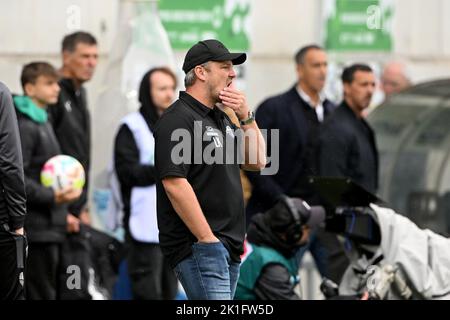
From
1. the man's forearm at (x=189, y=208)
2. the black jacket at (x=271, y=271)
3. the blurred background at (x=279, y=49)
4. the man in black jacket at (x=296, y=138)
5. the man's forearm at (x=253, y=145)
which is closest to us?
the man's forearm at (x=189, y=208)

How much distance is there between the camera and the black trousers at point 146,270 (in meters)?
11.2

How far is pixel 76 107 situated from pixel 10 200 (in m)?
3.21

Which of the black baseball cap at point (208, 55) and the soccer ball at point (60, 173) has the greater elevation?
the black baseball cap at point (208, 55)

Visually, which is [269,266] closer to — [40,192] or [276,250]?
[276,250]

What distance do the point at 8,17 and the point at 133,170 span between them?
7.45ft

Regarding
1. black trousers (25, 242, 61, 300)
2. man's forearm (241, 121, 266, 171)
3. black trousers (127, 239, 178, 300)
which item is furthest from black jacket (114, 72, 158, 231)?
man's forearm (241, 121, 266, 171)

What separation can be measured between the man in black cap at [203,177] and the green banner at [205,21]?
585cm

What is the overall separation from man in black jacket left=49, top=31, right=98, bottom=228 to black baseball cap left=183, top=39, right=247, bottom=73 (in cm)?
327

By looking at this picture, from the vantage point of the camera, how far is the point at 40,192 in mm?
10352

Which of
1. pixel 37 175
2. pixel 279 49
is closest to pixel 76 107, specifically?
pixel 37 175

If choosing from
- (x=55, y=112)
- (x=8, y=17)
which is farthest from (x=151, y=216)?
(x=8, y=17)

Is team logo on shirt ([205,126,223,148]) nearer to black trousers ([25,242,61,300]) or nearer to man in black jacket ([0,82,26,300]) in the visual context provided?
man in black jacket ([0,82,26,300])

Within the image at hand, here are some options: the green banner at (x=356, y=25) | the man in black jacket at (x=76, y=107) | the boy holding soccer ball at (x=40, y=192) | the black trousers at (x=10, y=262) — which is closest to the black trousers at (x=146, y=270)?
the man in black jacket at (x=76, y=107)

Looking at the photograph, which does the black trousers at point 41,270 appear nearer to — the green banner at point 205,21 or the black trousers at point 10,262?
the black trousers at point 10,262
